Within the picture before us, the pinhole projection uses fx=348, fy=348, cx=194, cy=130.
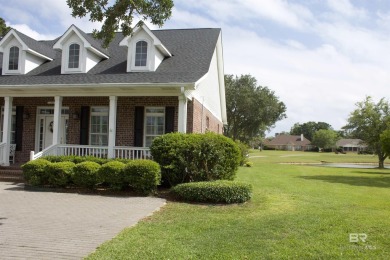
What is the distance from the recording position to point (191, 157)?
12.0 metres

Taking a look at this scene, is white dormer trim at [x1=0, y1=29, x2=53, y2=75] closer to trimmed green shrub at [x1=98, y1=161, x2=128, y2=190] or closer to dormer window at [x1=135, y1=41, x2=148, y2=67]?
dormer window at [x1=135, y1=41, x2=148, y2=67]

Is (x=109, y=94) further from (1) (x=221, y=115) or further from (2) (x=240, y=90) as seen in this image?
(2) (x=240, y=90)

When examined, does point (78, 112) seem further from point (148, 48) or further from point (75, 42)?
point (148, 48)

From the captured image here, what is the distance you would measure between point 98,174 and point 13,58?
9630mm

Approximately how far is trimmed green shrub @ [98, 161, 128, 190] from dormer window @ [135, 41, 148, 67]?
244 inches

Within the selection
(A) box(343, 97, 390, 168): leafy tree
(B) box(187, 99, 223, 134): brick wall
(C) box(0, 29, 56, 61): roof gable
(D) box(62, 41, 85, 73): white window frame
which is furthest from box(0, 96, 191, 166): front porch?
(A) box(343, 97, 390, 168): leafy tree

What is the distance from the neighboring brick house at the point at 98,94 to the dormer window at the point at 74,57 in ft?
0.16

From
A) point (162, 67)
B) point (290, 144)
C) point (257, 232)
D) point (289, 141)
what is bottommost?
point (257, 232)

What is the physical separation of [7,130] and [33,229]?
33.6 feet

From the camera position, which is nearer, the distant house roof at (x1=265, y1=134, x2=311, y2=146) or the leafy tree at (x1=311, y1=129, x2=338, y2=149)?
the leafy tree at (x1=311, y1=129, x2=338, y2=149)

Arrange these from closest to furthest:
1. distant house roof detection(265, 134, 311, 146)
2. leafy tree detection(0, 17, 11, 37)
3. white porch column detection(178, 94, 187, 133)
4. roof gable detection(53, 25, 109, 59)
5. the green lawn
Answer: the green lawn
white porch column detection(178, 94, 187, 133)
roof gable detection(53, 25, 109, 59)
leafy tree detection(0, 17, 11, 37)
distant house roof detection(265, 134, 311, 146)

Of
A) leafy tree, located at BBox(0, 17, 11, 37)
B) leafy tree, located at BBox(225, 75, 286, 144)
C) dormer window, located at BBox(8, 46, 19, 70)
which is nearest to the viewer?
dormer window, located at BBox(8, 46, 19, 70)

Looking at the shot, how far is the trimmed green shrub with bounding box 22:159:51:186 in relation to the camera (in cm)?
1205

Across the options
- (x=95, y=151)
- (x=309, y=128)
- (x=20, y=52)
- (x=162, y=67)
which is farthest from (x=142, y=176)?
(x=309, y=128)
